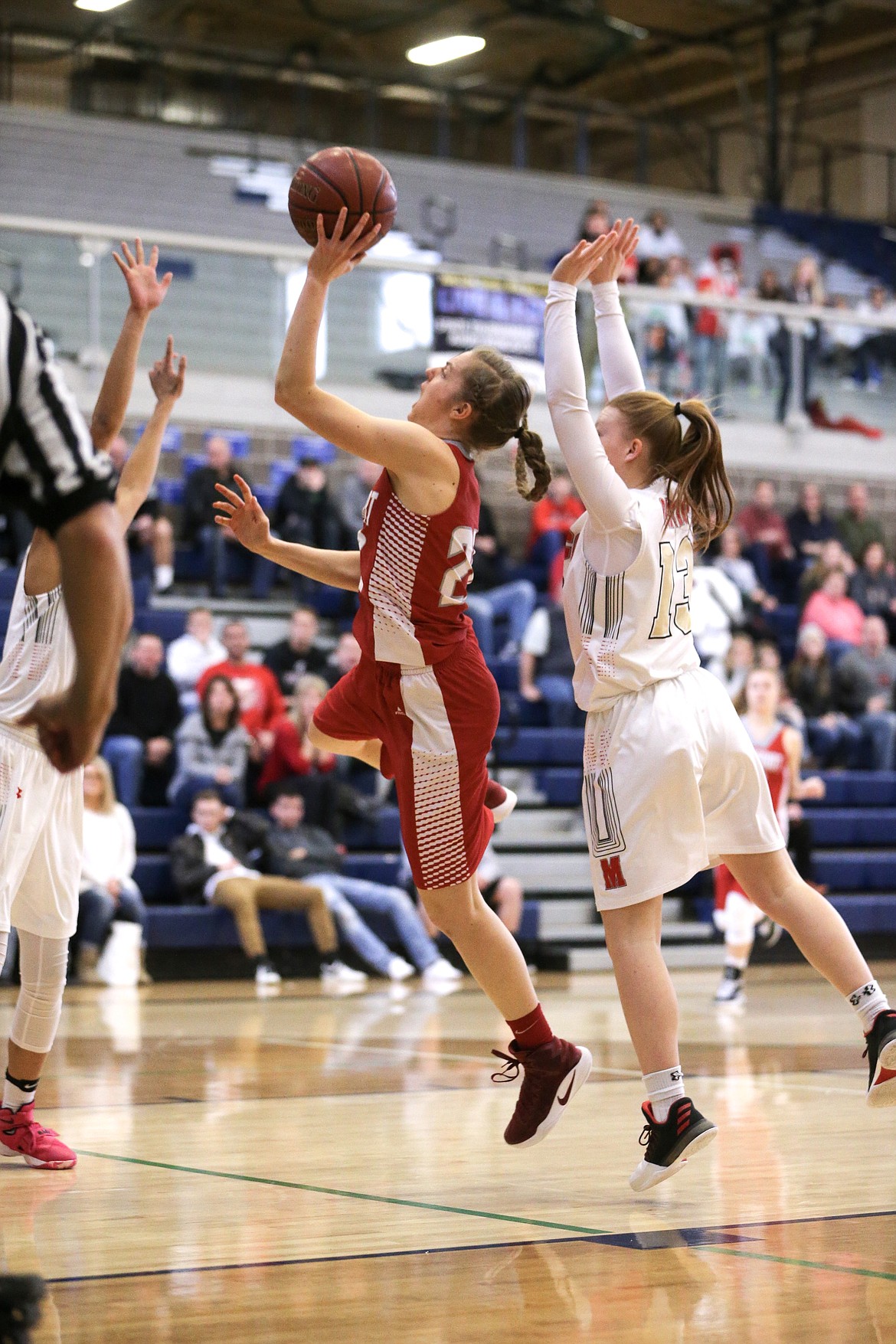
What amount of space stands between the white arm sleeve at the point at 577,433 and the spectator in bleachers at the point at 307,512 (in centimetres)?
922

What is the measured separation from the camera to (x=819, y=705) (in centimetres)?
1443

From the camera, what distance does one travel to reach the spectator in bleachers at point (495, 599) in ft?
43.7

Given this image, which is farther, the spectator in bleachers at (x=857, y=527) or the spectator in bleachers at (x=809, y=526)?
the spectator in bleachers at (x=857, y=527)

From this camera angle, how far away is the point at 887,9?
24859 millimetres

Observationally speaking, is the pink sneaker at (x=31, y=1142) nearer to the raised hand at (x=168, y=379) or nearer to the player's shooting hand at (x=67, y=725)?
the raised hand at (x=168, y=379)

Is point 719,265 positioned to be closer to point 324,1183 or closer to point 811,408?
point 811,408

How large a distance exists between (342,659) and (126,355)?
825 centimetres

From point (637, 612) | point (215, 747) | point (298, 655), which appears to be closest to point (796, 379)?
point (298, 655)

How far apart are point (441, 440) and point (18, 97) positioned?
19190 millimetres

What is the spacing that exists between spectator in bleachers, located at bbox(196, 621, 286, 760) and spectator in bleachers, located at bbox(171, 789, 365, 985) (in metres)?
0.81

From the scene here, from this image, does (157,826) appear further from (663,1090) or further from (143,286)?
(663,1090)

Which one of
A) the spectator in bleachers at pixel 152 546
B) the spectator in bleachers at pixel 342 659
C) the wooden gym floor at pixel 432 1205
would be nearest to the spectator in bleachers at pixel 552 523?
the spectator in bleachers at pixel 342 659

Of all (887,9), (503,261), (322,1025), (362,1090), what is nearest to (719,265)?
(503,261)

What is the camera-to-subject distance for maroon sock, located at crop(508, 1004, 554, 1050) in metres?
4.33
